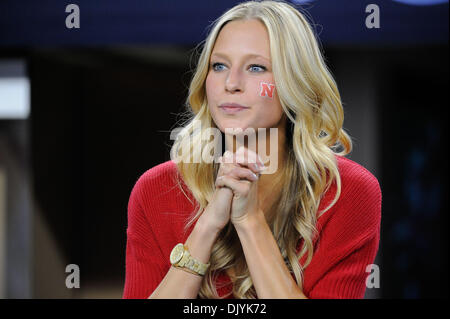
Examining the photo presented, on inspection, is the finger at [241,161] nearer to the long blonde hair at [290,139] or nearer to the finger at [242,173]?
the finger at [242,173]

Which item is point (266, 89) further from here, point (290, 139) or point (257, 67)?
point (290, 139)

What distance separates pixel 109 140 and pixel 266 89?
259 cm

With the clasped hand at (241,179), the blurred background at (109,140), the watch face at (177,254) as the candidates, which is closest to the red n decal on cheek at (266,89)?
the clasped hand at (241,179)

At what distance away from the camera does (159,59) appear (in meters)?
3.89

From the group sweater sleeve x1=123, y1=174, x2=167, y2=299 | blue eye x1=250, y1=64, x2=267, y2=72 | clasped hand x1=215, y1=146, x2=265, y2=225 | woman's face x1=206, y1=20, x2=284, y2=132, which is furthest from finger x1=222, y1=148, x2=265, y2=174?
sweater sleeve x1=123, y1=174, x2=167, y2=299

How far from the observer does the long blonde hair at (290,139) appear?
152 cm

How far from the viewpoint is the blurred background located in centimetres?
367

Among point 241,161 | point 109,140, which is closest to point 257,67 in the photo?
point 241,161

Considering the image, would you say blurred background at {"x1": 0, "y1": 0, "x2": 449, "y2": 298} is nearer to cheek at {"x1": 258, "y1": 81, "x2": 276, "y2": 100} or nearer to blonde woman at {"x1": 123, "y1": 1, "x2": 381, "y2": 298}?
blonde woman at {"x1": 123, "y1": 1, "x2": 381, "y2": 298}

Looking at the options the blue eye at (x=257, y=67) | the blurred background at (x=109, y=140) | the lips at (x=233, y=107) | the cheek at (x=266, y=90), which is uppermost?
the blue eye at (x=257, y=67)

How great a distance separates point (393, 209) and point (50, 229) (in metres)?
2.34

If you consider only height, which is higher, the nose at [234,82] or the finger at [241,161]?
the nose at [234,82]
